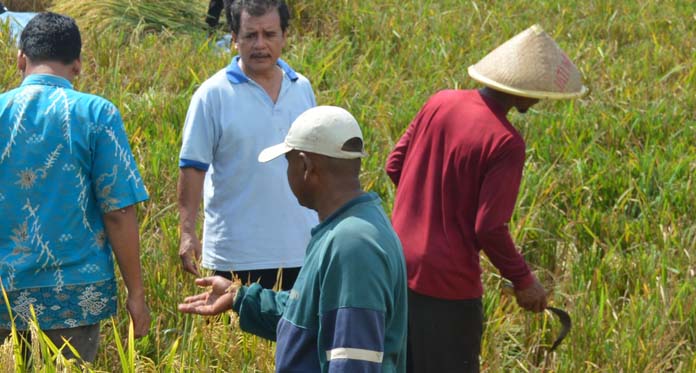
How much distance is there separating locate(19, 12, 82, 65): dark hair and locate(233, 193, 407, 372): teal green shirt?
109cm

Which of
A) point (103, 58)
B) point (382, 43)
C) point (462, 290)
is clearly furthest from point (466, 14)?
point (462, 290)

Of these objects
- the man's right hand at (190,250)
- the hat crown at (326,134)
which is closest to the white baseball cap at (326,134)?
the hat crown at (326,134)

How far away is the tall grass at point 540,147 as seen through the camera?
4117 mm

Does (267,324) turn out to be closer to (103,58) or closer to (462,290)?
(462,290)

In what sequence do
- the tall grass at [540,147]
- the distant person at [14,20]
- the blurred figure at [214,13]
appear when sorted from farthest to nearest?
1. the blurred figure at [214,13]
2. the distant person at [14,20]
3. the tall grass at [540,147]

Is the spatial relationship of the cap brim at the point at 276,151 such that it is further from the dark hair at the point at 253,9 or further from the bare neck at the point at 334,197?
the dark hair at the point at 253,9

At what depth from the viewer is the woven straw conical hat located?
3.17 m

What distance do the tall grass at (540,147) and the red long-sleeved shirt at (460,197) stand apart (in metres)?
0.65

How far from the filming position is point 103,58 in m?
7.08

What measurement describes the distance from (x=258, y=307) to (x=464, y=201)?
84 centimetres

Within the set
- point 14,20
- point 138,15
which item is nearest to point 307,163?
point 14,20

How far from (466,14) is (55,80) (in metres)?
5.63

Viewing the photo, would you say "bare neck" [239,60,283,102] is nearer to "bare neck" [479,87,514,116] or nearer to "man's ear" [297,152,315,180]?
"bare neck" [479,87,514,116]

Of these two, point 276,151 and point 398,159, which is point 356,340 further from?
point 398,159
